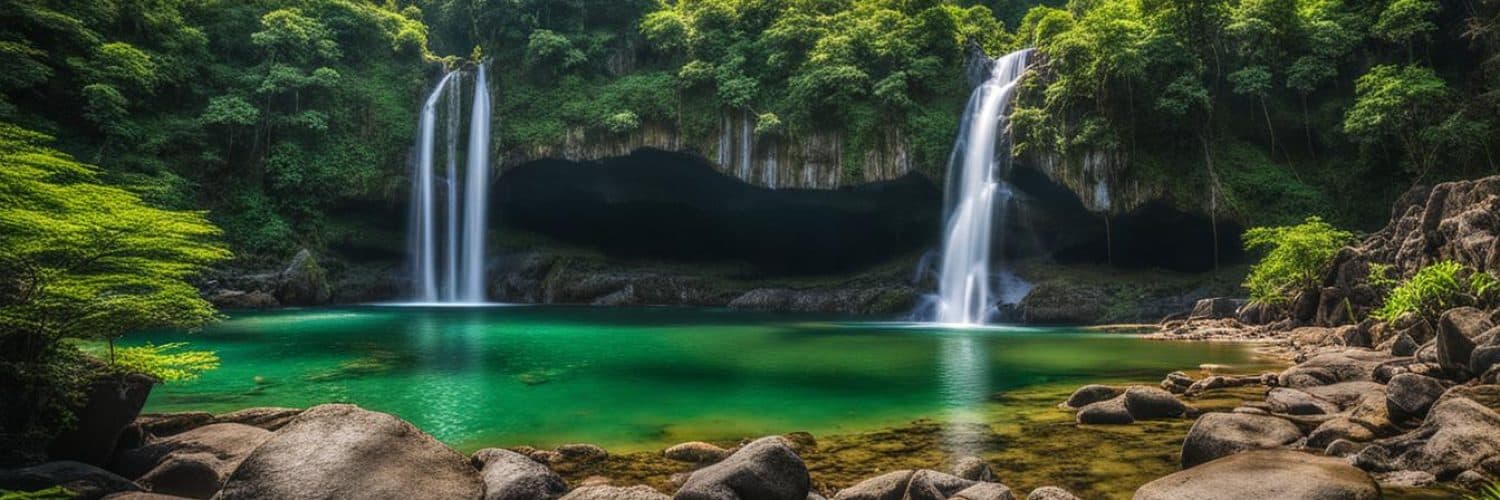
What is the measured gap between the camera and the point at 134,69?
32625 millimetres

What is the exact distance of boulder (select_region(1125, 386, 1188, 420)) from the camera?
9852 mm

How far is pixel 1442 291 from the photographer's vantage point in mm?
14391

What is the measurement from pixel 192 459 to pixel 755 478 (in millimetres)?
4930

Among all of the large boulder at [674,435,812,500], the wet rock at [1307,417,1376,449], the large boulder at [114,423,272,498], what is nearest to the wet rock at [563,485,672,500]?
the large boulder at [674,435,812,500]

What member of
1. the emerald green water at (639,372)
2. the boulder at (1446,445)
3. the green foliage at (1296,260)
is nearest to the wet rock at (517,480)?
the emerald green water at (639,372)

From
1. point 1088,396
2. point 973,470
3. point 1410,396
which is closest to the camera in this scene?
point 973,470

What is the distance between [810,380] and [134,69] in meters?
34.5

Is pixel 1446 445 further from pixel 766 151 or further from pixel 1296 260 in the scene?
pixel 766 151

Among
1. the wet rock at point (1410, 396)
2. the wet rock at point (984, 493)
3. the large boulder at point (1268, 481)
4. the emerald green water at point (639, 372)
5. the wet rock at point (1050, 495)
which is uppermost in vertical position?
the wet rock at point (1410, 396)

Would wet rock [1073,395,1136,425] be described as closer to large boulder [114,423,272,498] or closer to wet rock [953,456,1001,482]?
wet rock [953,456,1001,482]

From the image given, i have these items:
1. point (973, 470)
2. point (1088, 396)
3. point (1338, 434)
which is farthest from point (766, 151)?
point (973, 470)

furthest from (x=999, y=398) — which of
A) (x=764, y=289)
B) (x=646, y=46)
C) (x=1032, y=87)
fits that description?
(x=646, y=46)

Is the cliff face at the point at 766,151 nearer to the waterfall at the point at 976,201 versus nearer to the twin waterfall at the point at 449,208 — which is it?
the waterfall at the point at 976,201

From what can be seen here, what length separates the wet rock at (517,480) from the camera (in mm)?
6164
